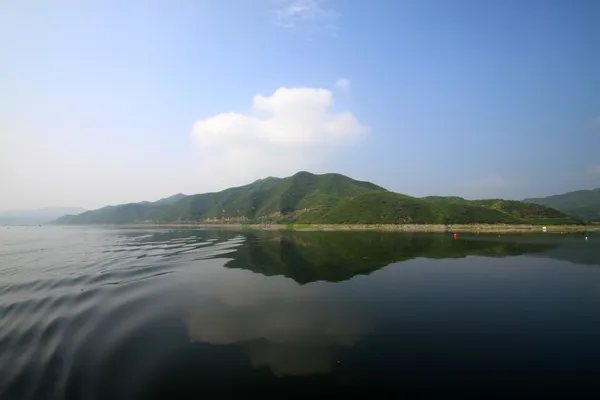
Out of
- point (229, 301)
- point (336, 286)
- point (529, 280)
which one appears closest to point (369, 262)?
point (336, 286)

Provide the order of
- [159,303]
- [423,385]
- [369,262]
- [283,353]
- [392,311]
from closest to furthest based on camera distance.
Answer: [423,385], [283,353], [392,311], [159,303], [369,262]

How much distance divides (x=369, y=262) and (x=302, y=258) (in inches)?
498

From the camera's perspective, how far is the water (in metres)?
14.0

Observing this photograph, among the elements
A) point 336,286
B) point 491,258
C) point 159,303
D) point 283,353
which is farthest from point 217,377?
point 491,258

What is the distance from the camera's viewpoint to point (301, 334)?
64.9 feet

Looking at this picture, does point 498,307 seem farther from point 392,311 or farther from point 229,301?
point 229,301

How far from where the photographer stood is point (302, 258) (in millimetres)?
54531

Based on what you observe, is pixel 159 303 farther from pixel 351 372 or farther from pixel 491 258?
pixel 491 258

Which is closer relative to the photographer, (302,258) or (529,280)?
(529,280)

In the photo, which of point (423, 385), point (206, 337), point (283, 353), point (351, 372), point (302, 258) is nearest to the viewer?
point (423, 385)

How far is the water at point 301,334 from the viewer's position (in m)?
14.0

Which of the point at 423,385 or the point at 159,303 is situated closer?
the point at 423,385

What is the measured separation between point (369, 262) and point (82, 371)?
130ft

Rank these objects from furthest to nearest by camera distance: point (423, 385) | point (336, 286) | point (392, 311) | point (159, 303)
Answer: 1. point (336, 286)
2. point (159, 303)
3. point (392, 311)
4. point (423, 385)
